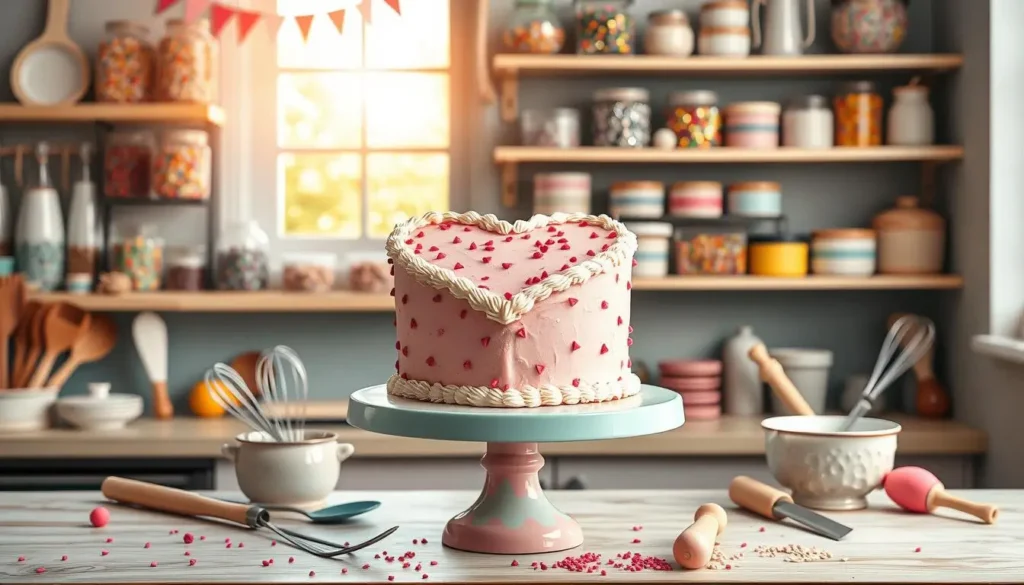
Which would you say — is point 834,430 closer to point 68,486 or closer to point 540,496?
point 540,496

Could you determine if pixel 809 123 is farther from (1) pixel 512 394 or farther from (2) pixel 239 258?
(1) pixel 512 394

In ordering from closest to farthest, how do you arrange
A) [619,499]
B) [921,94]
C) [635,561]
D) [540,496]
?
[635,561] → [540,496] → [619,499] → [921,94]

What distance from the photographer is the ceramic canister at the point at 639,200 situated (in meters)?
2.87

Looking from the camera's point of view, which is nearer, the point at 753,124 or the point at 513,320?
the point at 513,320

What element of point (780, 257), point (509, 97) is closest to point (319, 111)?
point (509, 97)

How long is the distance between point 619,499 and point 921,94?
5.59 ft

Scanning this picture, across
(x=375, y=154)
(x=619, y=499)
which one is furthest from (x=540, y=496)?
(x=375, y=154)

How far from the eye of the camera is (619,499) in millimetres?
1668

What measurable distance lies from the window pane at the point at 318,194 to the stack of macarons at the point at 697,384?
0.95 meters

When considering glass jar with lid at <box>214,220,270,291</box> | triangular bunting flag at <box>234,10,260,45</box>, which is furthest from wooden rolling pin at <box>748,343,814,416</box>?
glass jar with lid at <box>214,220,270,291</box>

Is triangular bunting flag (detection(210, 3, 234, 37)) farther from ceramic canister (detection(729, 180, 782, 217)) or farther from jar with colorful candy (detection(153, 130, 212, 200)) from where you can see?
ceramic canister (detection(729, 180, 782, 217))

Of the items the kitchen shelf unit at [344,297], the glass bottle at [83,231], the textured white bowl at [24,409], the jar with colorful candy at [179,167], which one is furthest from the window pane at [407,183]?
the textured white bowl at [24,409]

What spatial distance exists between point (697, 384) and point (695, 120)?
0.66 metres

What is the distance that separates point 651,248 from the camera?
286 cm
